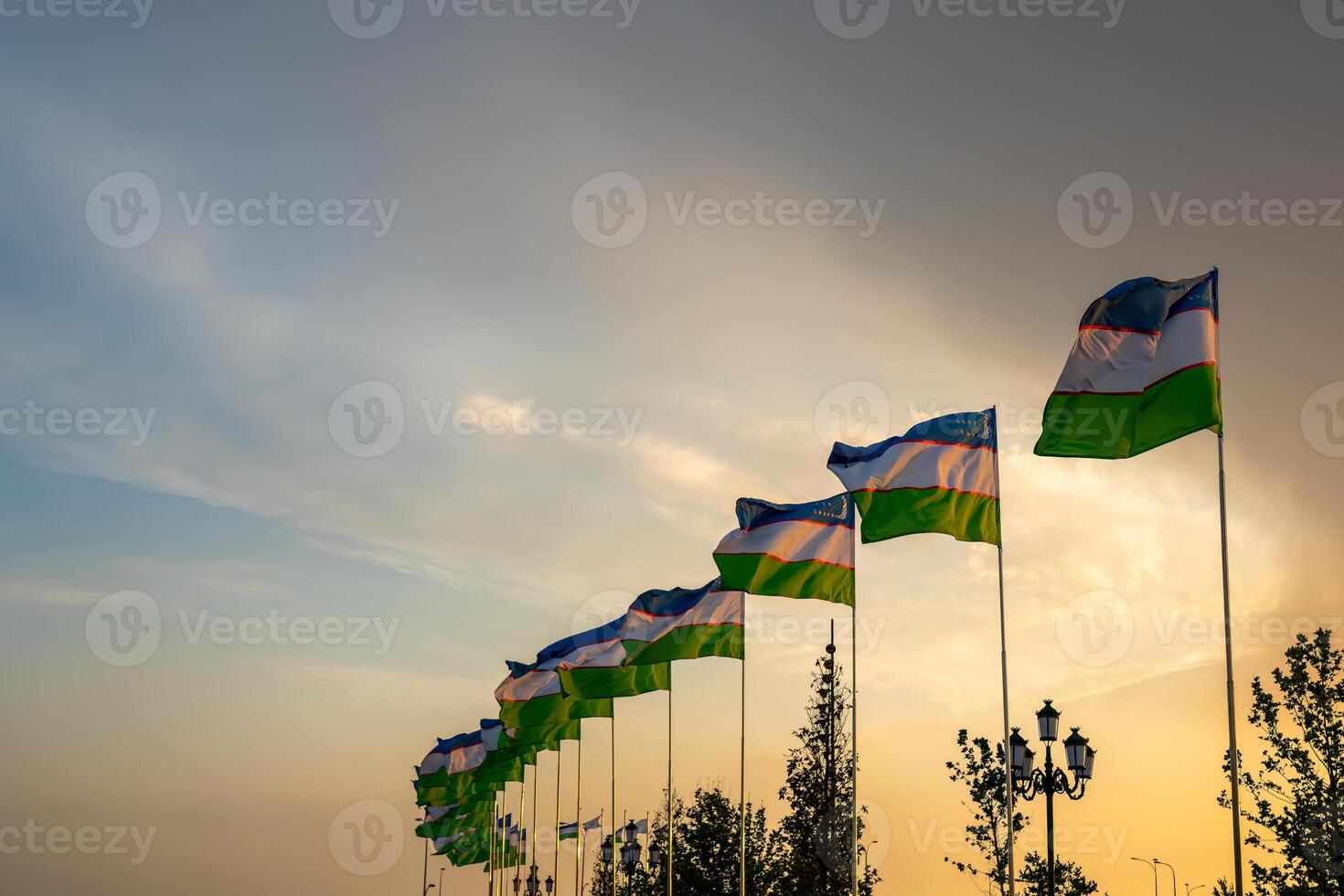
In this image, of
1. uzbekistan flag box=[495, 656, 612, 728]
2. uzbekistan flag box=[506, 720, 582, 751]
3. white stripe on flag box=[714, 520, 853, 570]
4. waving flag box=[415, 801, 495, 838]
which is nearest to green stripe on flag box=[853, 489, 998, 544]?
white stripe on flag box=[714, 520, 853, 570]

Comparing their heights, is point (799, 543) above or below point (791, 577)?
above

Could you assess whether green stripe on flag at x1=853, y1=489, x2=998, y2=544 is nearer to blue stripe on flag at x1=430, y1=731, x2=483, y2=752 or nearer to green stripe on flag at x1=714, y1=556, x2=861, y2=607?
green stripe on flag at x1=714, y1=556, x2=861, y2=607

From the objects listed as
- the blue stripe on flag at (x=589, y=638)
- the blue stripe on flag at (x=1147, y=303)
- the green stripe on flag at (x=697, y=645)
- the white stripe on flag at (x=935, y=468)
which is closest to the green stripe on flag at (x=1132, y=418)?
the blue stripe on flag at (x=1147, y=303)

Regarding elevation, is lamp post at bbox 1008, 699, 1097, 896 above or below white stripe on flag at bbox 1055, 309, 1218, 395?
below

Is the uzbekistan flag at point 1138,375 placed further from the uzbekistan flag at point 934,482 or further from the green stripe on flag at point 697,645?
the green stripe on flag at point 697,645

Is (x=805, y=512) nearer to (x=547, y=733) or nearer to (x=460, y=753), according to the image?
(x=547, y=733)

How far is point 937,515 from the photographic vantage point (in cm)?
2492

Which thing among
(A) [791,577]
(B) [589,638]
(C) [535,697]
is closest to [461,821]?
(C) [535,697]

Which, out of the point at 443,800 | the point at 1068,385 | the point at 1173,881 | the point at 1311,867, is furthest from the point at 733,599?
the point at 1173,881

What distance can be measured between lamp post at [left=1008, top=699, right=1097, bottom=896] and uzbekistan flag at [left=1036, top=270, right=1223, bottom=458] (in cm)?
593

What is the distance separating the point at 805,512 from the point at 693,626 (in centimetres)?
831

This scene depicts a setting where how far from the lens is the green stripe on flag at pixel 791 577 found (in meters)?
28.7

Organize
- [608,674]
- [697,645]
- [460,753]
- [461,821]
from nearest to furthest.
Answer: [697,645] → [608,674] → [460,753] → [461,821]

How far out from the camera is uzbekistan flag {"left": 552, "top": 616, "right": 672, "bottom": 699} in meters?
41.2
